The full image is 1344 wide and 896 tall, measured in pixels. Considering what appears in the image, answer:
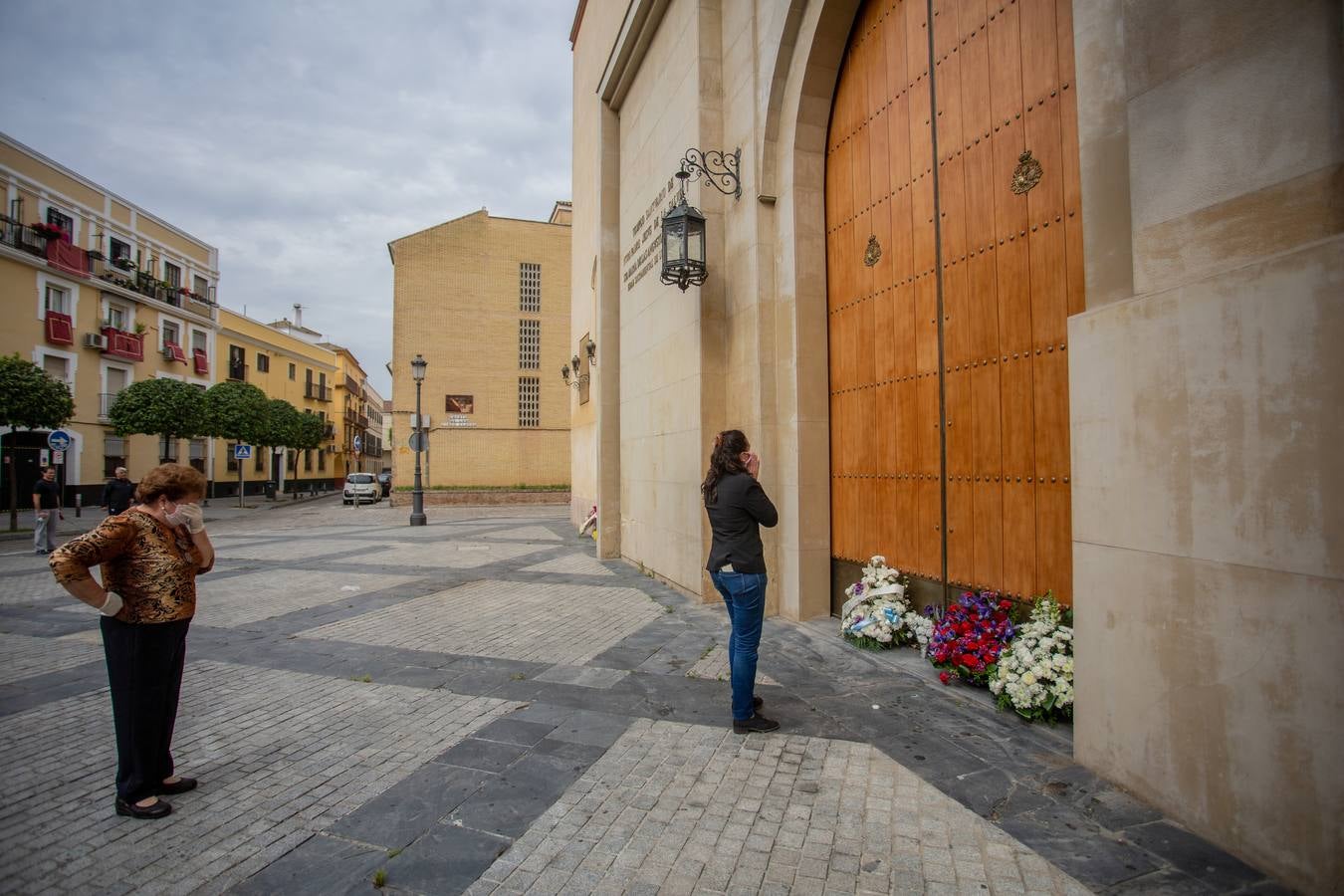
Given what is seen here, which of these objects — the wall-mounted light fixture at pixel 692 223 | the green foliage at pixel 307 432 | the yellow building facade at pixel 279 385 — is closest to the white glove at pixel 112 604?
the wall-mounted light fixture at pixel 692 223

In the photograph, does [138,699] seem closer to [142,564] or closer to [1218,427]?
[142,564]

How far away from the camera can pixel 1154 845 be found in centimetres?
257

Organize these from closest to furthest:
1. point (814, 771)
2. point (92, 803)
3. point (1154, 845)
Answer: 1. point (1154, 845)
2. point (92, 803)
3. point (814, 771)

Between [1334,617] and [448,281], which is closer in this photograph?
[1334,617]

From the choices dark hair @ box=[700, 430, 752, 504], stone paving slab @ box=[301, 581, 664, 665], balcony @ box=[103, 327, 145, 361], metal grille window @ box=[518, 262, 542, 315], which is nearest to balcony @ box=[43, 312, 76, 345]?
balcony @ box=[103, 327, 145, 361]

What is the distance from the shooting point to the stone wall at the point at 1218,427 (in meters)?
2.25

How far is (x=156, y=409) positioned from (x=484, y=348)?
12523 mm

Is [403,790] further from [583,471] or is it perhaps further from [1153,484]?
[583,471]

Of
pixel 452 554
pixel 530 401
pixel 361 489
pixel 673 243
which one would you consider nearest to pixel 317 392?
pixel 361 489

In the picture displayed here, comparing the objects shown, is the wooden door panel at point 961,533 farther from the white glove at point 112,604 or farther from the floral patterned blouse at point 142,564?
the white glove at point 112,604

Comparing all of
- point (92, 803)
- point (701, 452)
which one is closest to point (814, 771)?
A: point (92, 803)

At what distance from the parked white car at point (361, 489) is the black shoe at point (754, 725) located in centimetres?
2850

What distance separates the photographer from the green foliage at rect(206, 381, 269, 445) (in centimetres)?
2709

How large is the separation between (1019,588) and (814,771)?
204 centimetres
